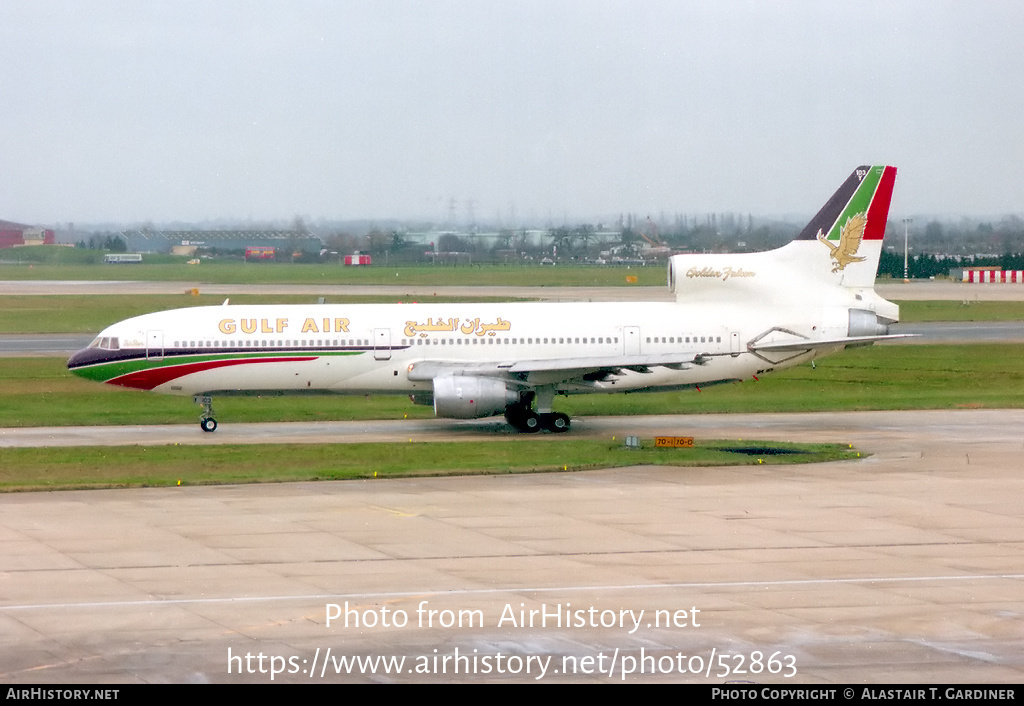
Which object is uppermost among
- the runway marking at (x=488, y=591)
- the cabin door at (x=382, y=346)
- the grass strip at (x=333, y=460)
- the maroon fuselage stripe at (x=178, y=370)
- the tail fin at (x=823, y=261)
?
the tail fin at (x=823, y=261)

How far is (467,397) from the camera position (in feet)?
114

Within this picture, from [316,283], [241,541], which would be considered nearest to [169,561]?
[241,541]

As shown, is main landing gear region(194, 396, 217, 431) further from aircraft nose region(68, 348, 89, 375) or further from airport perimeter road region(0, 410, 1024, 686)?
airport perimeter road region(0, 410, 1024, 686)

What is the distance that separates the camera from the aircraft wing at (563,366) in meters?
35.1

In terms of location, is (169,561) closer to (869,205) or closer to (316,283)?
(869,205)

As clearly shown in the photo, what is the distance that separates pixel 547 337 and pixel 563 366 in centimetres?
181

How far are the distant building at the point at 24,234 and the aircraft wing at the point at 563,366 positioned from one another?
12180cm

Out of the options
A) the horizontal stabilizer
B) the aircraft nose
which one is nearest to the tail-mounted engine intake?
the horizontal stabilizer

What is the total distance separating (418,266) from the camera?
120938mm

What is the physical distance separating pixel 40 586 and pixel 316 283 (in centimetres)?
8559

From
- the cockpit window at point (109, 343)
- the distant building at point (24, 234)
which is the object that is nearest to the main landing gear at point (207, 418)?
the cockpit window at point (109, 343)

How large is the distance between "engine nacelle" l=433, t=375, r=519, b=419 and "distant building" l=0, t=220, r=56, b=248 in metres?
123

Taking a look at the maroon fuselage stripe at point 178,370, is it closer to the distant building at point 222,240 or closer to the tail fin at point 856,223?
the tail fin at point 856,223

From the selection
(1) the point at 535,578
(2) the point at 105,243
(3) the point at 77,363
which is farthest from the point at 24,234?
(1) the point at 535,578
